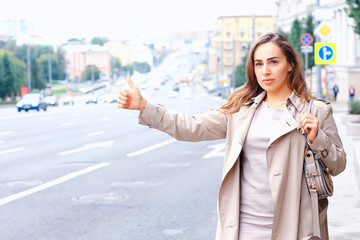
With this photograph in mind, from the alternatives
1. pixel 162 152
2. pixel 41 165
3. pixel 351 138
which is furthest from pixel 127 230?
pixel 351 138

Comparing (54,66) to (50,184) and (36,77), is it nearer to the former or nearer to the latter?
(36,77)

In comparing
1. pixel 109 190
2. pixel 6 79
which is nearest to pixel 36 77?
pixel 6 79

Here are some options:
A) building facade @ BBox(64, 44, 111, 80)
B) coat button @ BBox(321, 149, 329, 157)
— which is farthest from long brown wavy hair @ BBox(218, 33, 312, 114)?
building facade @ BBox(64, 44, 111, 80)

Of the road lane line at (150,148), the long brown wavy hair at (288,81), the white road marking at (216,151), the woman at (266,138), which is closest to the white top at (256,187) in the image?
the woman at (266,138)

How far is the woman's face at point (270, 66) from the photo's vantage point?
3889 millimetres

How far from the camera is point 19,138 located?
81.2 feet

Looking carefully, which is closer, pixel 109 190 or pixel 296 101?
pixel 296 101

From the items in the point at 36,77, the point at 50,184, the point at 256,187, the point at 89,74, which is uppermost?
the point at 89,74

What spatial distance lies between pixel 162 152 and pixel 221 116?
1527 cm

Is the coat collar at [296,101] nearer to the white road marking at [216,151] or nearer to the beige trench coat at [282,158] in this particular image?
the beige trench coat at [282,158]

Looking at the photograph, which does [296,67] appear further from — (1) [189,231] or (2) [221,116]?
(1) [189,231]

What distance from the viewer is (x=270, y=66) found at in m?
3.91

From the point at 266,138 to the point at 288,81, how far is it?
43cm

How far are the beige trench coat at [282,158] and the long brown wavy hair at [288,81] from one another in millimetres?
57
